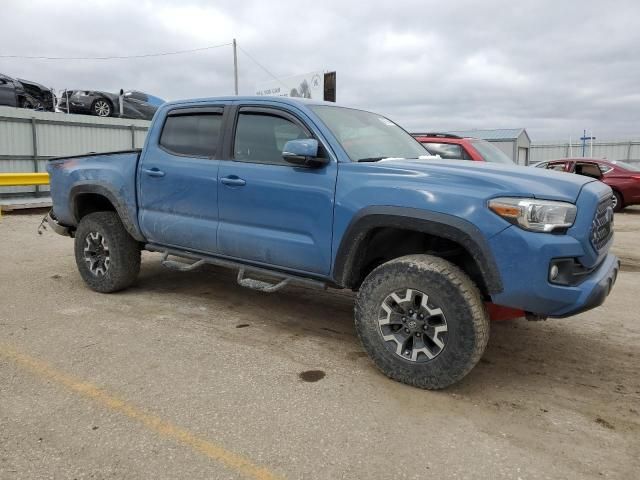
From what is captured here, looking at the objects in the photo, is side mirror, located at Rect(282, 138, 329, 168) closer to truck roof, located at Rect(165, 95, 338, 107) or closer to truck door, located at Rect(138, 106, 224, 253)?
truck roof, located at Rect(165, 95, 338, 107)

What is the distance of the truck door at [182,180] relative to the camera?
4293 mm

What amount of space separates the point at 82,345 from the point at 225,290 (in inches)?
74.5

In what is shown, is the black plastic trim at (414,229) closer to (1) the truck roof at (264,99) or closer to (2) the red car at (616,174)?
(1) the truck roof at (264,99)

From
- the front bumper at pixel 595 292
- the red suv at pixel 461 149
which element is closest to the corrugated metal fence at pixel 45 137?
the red suv at pixel 461 149

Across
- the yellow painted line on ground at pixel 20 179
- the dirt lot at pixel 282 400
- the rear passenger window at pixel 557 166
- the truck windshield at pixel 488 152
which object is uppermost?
the truck windshield at pixel 488 152

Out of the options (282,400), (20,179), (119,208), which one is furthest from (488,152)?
(20,179)

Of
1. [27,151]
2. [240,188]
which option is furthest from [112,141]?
[240,188]

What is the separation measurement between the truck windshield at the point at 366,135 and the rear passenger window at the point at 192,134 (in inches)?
38.9

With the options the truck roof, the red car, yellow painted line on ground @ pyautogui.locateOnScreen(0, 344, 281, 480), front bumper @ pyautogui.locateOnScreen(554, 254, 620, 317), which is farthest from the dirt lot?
the red car

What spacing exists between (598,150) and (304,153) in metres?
28.7

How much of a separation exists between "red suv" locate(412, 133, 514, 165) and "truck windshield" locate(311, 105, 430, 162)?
3.30 metres

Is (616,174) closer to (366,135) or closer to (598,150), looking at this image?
A: (366,135)

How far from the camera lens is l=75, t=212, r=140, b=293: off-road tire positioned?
506 centimetres

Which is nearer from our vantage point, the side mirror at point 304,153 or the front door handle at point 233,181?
the side mirror at point 304,153
